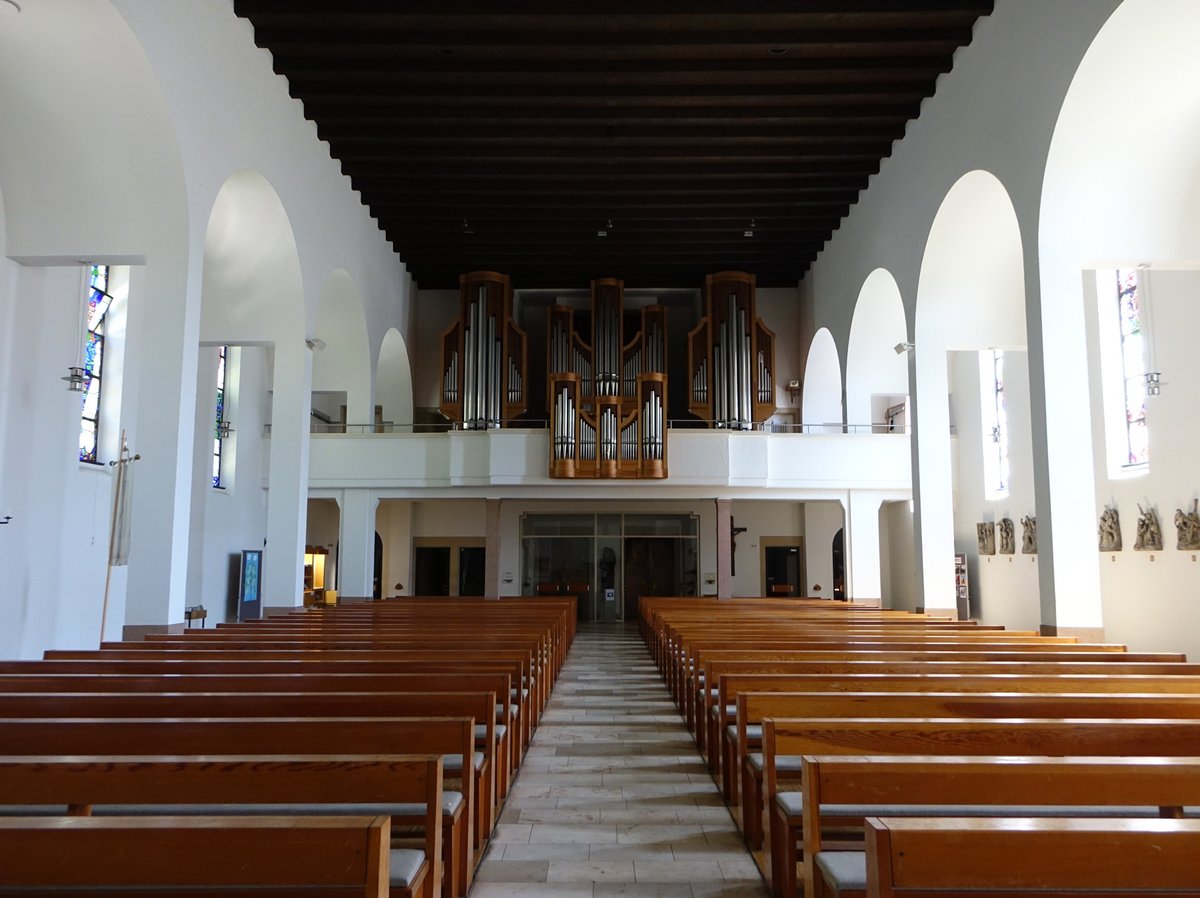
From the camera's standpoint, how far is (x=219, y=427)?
1311 cm

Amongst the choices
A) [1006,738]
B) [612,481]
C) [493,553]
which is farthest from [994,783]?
[493,553]

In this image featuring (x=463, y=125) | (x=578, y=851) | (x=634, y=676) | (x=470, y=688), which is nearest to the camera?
(x=578, y=851)

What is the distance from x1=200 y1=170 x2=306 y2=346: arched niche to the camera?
8953mm

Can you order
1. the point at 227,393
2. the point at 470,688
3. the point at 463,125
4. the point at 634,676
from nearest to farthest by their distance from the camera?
the point at 470,688
the point at 634,676
the point at 463,125
the point at 227,393

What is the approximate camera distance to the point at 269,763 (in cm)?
211

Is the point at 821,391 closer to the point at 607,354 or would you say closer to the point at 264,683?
the point at 607,354

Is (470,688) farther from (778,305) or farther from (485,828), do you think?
(778,305)

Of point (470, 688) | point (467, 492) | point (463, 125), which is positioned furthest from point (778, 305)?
point (470, 688)

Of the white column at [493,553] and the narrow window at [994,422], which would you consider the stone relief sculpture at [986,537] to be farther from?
the white column at [493,553]

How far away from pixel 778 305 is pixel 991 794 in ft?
48.2

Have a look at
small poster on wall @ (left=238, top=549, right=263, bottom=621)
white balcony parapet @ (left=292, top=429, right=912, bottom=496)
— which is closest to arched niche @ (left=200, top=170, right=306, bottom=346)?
white balcony parapet @ (left=292, top=429, right=912, bottom=496)

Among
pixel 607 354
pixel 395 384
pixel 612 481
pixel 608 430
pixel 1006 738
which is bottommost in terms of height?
pixel 1006 738

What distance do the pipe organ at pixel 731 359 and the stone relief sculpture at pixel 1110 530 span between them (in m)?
5.11

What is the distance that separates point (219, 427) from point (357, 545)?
252 centimetres
